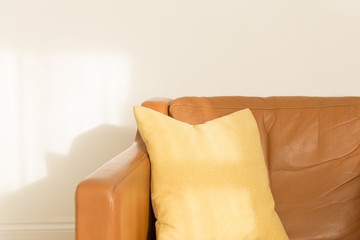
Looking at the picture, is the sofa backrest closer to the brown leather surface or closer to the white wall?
the brown leather surface

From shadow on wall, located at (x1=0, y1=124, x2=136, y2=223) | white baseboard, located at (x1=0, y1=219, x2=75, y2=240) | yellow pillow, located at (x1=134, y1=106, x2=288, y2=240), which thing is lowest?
white baseboard, located at (x1=0, y1=219, x2=75, y2=240)

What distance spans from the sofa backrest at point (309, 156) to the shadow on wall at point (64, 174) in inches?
33.9

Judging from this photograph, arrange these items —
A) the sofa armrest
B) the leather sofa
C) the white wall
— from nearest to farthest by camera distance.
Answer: the sofa armrest
the leather sofa
the white wall

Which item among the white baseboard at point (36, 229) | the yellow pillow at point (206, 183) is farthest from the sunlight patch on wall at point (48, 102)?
the yellow pillow at point (206, 183)

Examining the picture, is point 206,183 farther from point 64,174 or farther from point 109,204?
point 64,174

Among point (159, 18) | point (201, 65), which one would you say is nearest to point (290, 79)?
point (201, 65)

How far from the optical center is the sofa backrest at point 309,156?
5.70 ft

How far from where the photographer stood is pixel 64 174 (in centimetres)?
263

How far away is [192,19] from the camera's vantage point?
2.55 metres

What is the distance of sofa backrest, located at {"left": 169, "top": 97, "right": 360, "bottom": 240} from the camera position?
68.4 inches

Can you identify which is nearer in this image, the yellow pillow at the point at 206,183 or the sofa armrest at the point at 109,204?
the sofa armrest at the point at 109,204

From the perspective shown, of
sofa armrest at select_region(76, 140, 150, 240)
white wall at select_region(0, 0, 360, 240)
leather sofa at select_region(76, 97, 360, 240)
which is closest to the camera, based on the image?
sofa armrest at select_region(76, 140, 150, 240)

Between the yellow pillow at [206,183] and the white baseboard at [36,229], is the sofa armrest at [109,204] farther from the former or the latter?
the white baseboard at [36,229]

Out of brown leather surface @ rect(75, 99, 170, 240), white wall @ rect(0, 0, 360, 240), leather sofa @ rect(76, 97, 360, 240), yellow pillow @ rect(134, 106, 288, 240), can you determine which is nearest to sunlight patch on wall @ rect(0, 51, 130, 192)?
white wall @ rect(0, 0, 360, 240)
